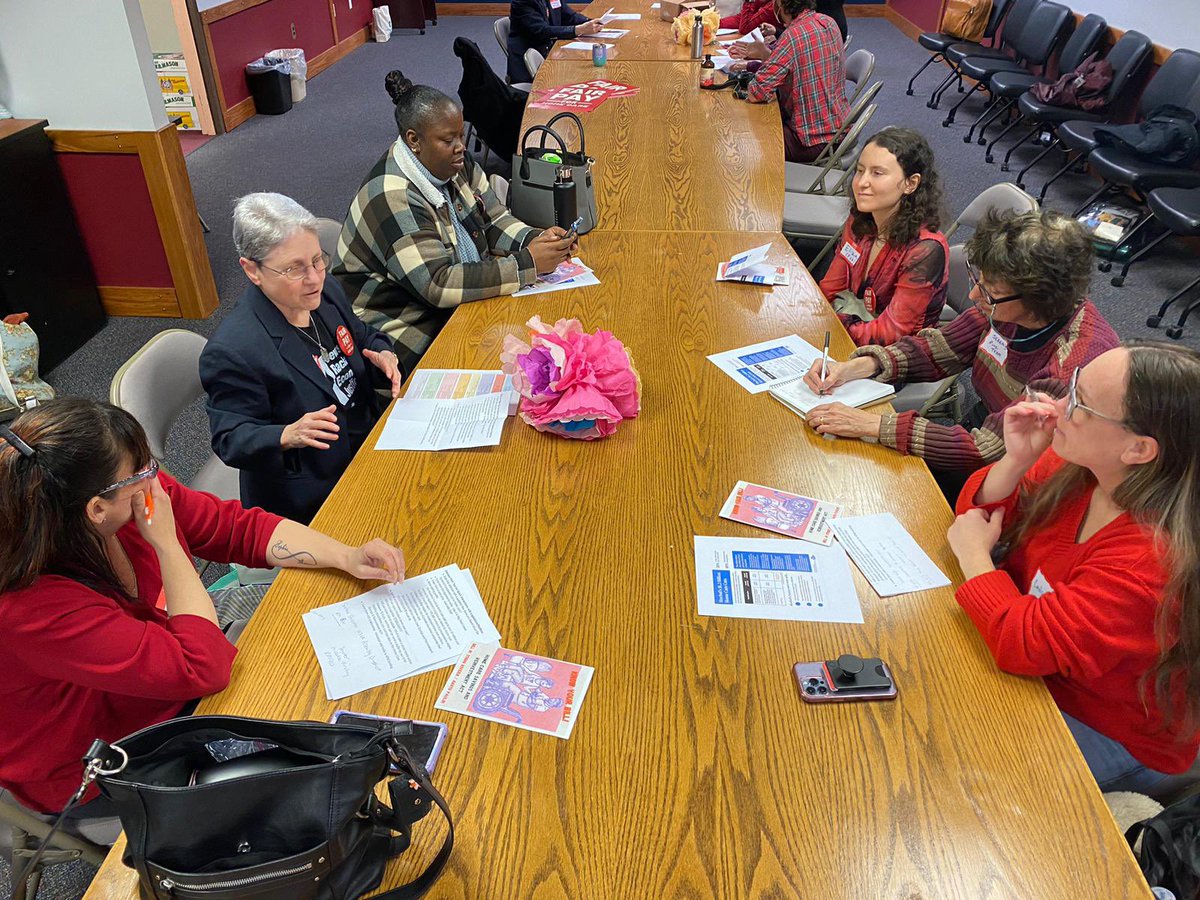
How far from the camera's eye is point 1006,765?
116 centimetres

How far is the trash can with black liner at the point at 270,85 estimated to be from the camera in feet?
22.0

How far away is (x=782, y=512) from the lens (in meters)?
1.62

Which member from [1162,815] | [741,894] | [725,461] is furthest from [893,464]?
[741,894]

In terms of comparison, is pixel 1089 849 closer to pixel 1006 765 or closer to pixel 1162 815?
pixel 1006 765

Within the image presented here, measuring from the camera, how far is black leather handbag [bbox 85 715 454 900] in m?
0.88

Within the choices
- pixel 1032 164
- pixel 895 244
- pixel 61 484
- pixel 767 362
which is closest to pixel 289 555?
pixel 61 484

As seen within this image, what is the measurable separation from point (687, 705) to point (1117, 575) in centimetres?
67

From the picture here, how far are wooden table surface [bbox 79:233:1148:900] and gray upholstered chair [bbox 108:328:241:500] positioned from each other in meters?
0.59

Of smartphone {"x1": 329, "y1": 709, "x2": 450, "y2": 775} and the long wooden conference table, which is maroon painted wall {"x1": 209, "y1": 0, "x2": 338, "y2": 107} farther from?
smartphone {"x1": 329, "y1": 709, "x2": 450, "y2": 775}

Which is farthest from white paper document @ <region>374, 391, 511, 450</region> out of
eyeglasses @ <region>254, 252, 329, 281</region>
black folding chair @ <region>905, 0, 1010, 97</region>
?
black folding chair @ <region>905, 0, 1010, 97</region>

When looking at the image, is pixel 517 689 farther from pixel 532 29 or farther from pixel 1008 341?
pixel 532 29

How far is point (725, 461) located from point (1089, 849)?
934mm

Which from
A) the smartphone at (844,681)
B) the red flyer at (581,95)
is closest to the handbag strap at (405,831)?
the smartphone at (844,681)

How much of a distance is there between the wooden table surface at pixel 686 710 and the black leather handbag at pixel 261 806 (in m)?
0.11
